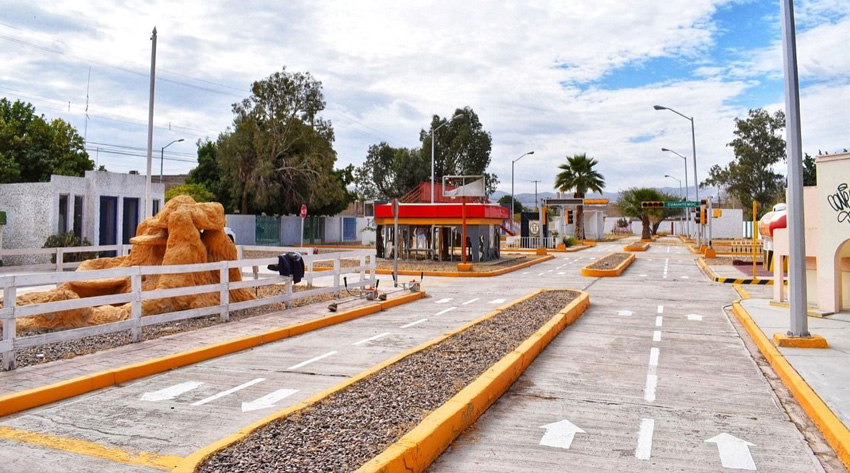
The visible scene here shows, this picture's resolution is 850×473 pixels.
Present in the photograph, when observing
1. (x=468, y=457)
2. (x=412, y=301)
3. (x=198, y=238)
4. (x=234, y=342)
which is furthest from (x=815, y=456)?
(x=412, y=301)

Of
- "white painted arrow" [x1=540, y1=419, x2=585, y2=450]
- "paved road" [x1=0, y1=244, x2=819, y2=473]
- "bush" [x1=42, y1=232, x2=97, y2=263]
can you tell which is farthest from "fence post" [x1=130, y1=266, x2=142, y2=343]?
"bush" [x1=42, y1=232, x2=97, y2=263]

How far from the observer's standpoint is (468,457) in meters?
5.39

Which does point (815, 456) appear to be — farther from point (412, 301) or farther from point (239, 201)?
point (239, 201)

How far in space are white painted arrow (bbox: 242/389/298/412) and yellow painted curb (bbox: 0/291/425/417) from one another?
201cm

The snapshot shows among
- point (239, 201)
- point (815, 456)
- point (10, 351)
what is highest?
point (239, 201)

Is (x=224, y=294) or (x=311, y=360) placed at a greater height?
(x=224, y=294)

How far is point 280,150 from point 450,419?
46.1 meters

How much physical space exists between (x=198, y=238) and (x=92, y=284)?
230 centimetres

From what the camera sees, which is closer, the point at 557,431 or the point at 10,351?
the point at 557,431

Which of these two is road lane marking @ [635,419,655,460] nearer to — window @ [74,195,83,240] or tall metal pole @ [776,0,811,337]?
tall metal pole @ [776,0,811,337]

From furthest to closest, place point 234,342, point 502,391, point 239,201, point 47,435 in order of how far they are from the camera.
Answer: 1. point 239,201
2. point 234,342
3. point 502,391
4. point 47,435

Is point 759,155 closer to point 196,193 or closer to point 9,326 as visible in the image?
point 196,193

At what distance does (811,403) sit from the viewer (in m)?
6.79

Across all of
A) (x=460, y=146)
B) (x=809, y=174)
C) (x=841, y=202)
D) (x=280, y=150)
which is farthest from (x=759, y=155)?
(x=841, y=202)
